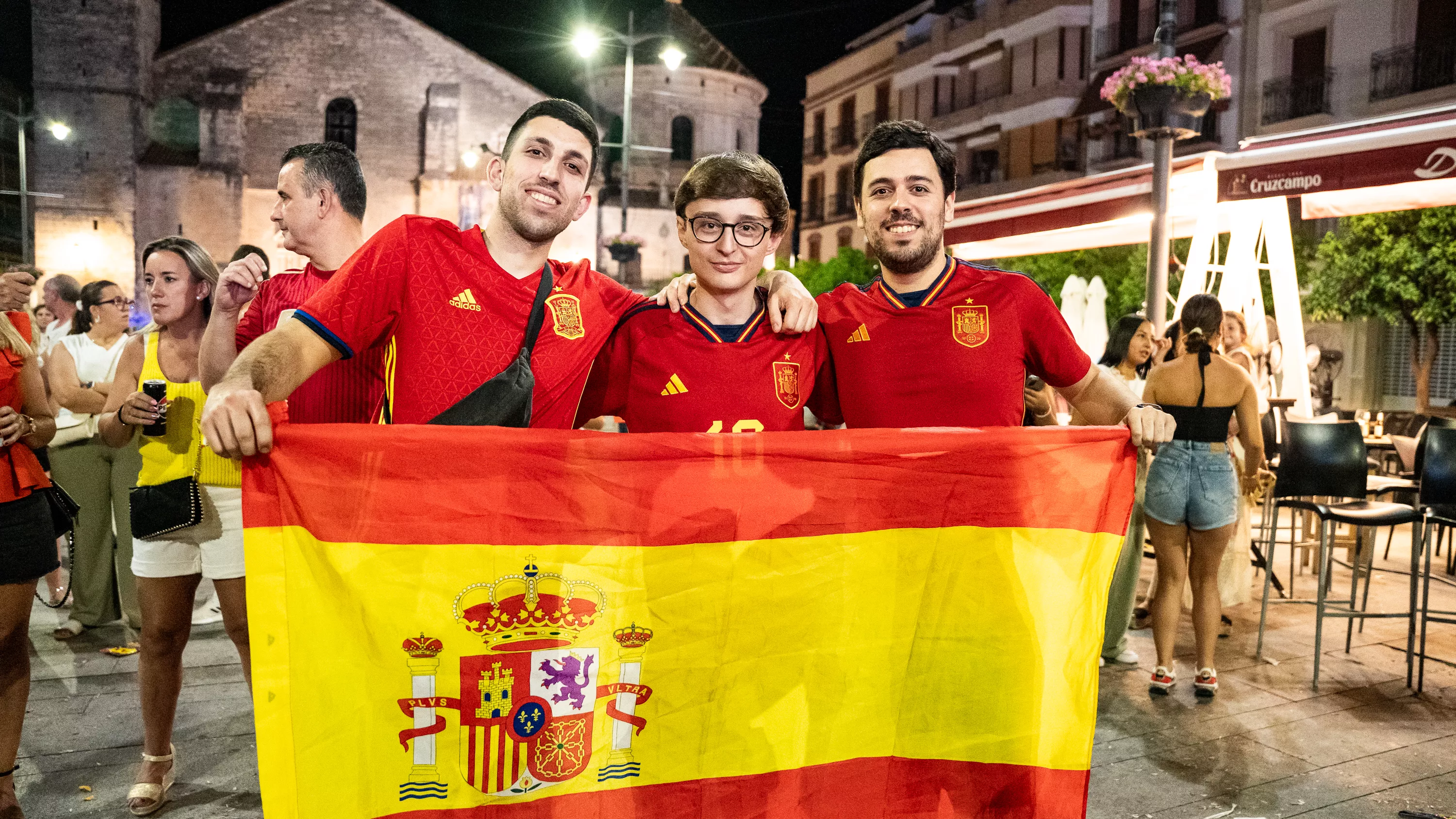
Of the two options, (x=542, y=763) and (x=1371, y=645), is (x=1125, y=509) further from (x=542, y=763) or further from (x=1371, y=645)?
(x=1371, y=645)

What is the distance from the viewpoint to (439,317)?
2.46 m

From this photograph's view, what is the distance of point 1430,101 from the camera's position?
20688mm

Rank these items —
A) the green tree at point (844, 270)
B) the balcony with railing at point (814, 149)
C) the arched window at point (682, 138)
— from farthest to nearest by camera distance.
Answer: the balcony with railing at point (814, 149)
the arched window at point (682, 138)
the green tree at point (844, 270)

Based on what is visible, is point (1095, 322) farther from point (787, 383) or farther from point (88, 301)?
point (88, 301)

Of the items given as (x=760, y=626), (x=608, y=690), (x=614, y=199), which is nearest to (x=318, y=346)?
(x=608, y=690)

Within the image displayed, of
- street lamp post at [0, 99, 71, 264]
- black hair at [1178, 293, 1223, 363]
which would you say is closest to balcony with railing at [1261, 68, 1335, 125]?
black hair at [1178, 293, 1223, 363]

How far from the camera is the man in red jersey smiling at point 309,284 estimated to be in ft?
Answer: 9.20

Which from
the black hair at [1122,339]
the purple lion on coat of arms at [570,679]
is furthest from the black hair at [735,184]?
the black hair at [1122,339]

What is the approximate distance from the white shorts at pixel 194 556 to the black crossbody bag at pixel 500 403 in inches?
55.1

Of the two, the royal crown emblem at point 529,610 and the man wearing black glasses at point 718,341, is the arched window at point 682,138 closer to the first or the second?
the man wearing black glasses at point 718,341

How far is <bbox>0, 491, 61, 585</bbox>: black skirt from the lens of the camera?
119 inches

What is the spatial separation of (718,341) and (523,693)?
1108 millimetres

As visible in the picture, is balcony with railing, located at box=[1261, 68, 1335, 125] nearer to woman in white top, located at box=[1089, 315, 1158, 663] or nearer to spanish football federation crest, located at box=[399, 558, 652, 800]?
woman in white top, located at box=[1089, 315, 1158, 663]

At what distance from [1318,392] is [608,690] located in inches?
794
